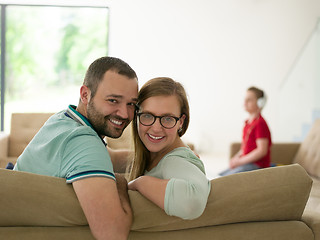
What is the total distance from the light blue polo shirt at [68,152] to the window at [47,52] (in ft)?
20.7

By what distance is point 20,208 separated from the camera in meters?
1.15

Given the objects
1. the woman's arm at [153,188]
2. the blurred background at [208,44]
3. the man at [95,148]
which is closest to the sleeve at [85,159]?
the man at [95,148]

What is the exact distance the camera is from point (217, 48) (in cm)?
747

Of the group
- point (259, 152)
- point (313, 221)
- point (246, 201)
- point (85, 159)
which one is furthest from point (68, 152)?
point (259, 152)

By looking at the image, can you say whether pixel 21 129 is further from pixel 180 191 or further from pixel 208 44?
pixel 208 44

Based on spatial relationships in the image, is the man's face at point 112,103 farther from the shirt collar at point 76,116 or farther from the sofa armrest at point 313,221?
the sofa armrest at point 313,221

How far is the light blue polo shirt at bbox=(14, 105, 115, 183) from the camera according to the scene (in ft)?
3.84

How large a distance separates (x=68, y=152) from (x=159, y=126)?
0.36 m

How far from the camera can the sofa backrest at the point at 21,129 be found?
150 inches

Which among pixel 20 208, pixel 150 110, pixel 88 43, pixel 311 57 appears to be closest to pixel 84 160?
pixel 20 208

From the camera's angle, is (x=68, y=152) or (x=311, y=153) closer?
(x=68, y=152)

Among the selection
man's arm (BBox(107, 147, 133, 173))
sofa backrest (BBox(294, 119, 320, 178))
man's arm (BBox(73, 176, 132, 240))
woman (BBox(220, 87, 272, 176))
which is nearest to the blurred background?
sofa backrest (BBox(294, 119, 320, 178))

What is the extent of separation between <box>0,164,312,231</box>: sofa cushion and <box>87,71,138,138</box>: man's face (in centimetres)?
32

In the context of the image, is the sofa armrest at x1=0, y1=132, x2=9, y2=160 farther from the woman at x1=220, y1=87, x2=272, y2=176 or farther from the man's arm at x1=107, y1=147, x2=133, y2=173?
the woman at x1=220, y1=87, x2=272, y2=176
